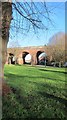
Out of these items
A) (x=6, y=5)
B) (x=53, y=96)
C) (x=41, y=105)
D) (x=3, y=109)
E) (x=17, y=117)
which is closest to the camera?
(x=17, y=117)

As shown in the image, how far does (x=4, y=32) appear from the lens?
35.1ft

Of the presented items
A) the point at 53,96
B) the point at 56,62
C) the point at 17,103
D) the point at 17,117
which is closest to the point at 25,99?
the point at 17,103

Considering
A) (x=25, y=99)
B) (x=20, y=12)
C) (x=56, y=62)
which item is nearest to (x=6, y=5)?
(x=20, y=12)

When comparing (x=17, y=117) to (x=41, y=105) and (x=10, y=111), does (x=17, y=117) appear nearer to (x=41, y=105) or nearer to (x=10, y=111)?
(x=10, y=111)

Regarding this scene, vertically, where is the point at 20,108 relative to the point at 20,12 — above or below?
below

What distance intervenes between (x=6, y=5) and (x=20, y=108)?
365 cm

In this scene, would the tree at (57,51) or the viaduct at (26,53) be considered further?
the viaduct at (26,53)

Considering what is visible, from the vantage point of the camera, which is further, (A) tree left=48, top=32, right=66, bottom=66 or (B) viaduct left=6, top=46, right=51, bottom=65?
(B) viaduct left=6, top=46, right=51, bottom=65

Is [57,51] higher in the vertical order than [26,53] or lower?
lower

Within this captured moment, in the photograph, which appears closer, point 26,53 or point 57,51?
point 57,51

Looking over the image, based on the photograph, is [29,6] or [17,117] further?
[29,6]

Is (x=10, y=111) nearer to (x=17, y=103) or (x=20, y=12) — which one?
(x=17, y=103)

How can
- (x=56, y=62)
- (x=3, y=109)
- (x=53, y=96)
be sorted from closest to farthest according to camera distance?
(x=3, y=109) < (x=53, y=96) < (x=56, y=62)

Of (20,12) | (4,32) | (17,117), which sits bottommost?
(17,117)
